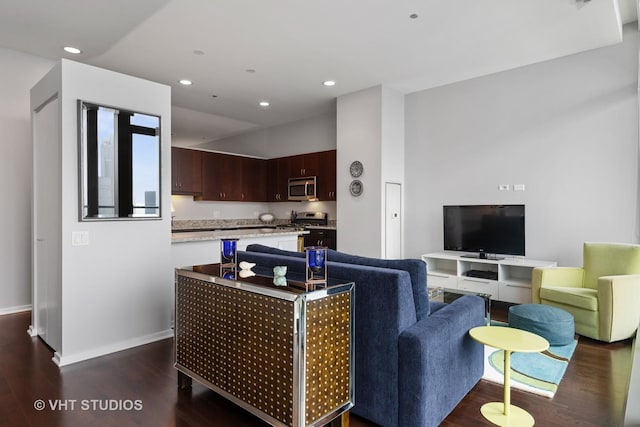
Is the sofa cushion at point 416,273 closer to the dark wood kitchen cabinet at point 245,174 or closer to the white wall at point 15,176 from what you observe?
the white wall at point 15,176

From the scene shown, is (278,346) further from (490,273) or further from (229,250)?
(490,273)

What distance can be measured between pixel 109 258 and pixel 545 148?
5.01 m

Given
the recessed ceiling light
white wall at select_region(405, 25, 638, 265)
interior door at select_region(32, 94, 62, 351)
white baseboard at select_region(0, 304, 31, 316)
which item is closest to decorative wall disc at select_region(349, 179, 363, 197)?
white wall at select_region(405, 25, 638, 265)

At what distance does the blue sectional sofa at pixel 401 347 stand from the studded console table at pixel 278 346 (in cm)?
13

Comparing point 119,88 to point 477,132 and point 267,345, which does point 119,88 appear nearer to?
point 267,345

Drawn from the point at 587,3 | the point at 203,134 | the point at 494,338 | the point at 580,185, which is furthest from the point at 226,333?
the point at 203,134

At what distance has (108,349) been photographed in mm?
3125

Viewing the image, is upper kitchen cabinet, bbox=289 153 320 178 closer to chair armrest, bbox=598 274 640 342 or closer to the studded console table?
chair armrest, bbox=598 274 640 342

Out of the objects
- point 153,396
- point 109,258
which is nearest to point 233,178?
point 109,258

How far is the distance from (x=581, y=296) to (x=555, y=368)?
1.00m

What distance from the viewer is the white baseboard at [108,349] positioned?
2887mm

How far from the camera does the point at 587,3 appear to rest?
126 inches

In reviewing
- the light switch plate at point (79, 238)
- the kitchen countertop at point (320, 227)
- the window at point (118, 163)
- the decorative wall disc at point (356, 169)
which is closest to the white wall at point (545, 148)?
the decorative wall disc at point (356, 169)

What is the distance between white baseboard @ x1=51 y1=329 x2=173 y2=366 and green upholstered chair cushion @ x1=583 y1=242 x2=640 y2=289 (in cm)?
441
